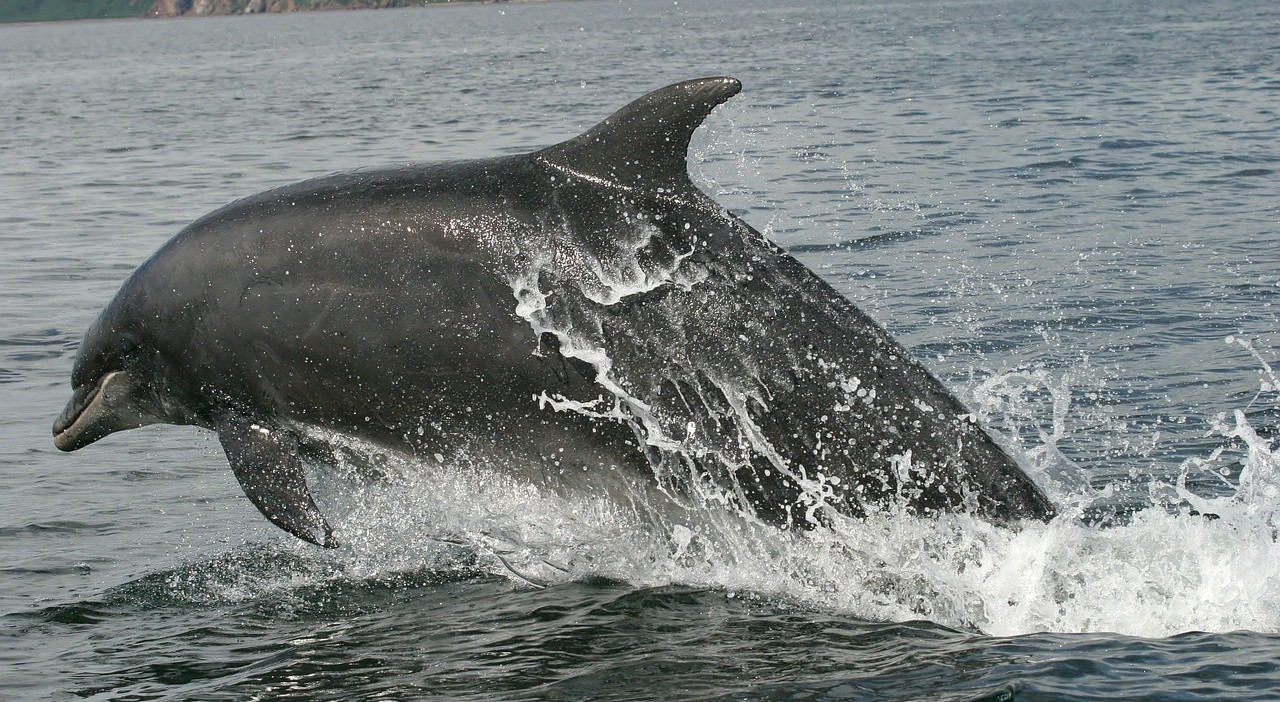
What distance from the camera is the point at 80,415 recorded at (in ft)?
31.4

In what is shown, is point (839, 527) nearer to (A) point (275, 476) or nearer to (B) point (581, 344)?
(B) point (581, 344)

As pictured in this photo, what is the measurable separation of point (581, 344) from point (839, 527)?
A: 1.82 metres

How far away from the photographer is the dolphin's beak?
9336mm

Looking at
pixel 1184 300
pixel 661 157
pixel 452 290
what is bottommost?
pixel 1184 300

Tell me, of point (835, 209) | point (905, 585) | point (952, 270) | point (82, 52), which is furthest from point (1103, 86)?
point (82, 52)

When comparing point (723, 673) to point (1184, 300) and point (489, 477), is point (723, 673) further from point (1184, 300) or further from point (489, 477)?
point (1184, 300)

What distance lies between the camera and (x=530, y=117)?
38.2 meters

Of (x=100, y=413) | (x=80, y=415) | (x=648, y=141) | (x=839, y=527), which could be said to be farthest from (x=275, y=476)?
(x=839, y=527)

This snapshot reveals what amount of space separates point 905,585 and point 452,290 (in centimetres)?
310

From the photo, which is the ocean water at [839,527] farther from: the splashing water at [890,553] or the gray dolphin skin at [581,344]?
the gray dolphin skin at [581,344]

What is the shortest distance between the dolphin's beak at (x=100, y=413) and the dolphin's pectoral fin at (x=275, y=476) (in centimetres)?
106

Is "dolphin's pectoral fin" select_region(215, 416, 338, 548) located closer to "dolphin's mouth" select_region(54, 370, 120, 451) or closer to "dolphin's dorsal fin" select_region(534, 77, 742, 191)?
"dolphin's mouth" select_region(54, 370, 120, 451)

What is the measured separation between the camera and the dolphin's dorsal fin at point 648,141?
767cm

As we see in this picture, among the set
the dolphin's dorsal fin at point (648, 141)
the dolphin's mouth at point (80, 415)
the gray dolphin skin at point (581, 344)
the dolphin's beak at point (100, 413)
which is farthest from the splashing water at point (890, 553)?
the dolphin's dorsal fin at point (648, 141)
